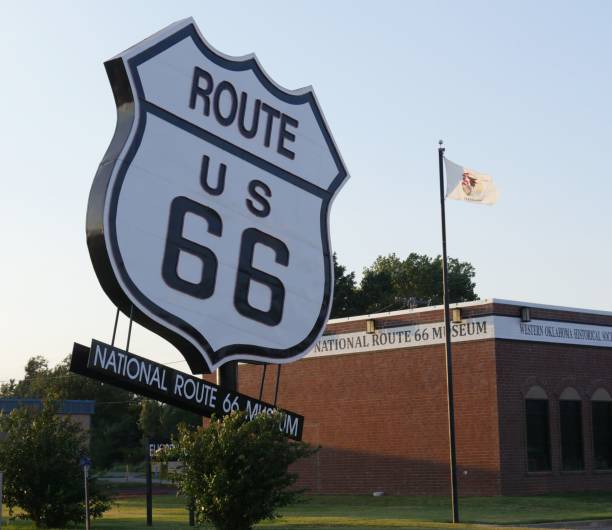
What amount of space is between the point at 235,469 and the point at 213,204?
4904mm

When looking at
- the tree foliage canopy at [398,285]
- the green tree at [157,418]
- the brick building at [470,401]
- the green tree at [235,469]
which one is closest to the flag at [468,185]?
the brick building at [470,401]

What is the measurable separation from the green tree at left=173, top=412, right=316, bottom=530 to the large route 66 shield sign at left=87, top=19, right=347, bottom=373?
1336 millimetres

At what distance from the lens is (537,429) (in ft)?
125

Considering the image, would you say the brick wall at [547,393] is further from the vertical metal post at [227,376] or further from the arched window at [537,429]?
the vertical metal post at [227,376]

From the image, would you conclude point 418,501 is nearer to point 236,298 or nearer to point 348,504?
point 348,504

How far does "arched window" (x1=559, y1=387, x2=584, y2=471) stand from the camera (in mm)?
38844

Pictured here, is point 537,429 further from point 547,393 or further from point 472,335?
point 472,335

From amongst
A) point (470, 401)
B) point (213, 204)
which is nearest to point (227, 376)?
point (213, 204)

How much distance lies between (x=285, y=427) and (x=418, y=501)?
18.0 meters

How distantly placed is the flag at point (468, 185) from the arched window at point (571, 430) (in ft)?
35.3

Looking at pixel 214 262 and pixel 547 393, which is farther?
pixel 547 393

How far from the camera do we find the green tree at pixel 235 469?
18.4m

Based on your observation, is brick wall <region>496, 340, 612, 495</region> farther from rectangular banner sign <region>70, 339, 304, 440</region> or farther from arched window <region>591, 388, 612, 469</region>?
rectangular banner sign <region>70, 339, 304, 440</region>

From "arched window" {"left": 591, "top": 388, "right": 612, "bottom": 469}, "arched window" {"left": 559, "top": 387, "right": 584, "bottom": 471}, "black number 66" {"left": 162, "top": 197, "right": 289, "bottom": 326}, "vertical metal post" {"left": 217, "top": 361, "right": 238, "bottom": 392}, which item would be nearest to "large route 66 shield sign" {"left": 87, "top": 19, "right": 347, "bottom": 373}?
"black number 66" {"left": 162, "top": 197, "right": 289, "bottom": 326}
